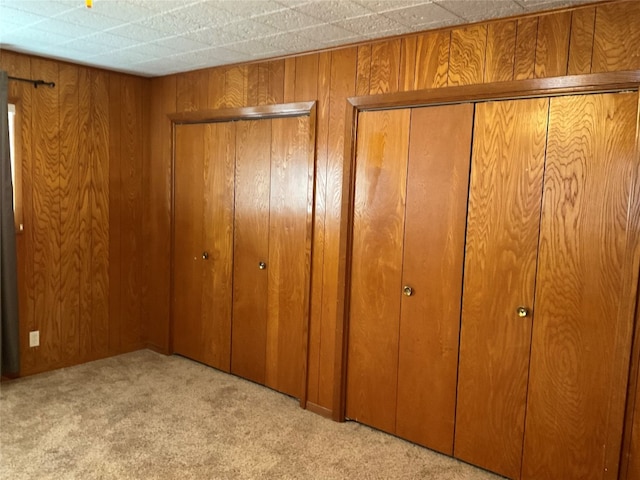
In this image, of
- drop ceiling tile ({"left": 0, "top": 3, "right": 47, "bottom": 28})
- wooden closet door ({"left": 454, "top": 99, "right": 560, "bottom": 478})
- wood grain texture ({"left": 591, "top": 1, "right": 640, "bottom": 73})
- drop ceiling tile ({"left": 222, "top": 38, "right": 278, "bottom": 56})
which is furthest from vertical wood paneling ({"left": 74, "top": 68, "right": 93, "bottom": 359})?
wood grain texture ({"left": 591, "top": 1, "right": 640, "bottom": 73})

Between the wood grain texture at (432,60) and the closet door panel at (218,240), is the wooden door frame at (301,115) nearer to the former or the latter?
the closet door panel at (218,240)

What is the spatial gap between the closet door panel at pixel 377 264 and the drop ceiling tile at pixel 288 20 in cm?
62

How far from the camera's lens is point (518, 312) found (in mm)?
2461

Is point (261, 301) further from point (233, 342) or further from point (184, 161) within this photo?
point (184, 161)

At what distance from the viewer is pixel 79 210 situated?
3.83m

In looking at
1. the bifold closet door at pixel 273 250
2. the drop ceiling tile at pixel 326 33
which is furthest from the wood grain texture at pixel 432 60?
the bifold closet door at pixel 273 250

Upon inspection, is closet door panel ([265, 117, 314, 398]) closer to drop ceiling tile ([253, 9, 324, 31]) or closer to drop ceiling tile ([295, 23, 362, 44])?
drop ceiling tile ([295, 23, 362, 44])

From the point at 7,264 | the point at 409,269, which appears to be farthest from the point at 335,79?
the point at 7,264

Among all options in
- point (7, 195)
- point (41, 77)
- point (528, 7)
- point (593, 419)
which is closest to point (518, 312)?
point (593, 419)

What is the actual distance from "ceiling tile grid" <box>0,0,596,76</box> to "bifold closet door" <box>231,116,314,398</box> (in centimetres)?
57

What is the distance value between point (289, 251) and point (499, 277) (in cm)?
140

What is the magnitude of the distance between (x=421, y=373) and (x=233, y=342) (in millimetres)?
1536

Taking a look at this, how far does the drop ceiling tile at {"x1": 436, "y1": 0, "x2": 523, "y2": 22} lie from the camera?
2.21 m

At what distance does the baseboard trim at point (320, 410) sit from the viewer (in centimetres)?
316
